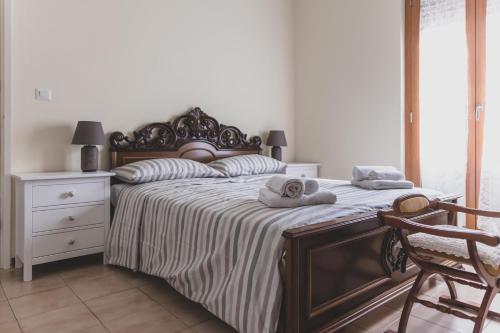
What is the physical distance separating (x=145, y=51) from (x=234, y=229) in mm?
2325

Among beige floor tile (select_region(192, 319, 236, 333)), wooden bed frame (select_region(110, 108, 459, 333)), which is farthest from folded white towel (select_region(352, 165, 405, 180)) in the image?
beige floor tile (select_region(192, 319, 236, 333))

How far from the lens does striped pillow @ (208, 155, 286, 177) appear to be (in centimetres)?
326

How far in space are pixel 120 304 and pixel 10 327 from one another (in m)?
0.52

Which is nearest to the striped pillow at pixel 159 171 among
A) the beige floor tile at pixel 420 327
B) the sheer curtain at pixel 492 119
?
the beige floor tile at pixel 420 327

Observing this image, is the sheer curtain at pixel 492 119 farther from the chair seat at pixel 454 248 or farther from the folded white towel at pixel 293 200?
the folded white towel at pixel 293 200

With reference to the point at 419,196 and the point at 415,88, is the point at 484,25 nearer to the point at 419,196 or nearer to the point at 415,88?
the point at 415,88

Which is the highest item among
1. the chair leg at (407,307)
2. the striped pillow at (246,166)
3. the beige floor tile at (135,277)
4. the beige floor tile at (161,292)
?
the striped pillow at (246,166)

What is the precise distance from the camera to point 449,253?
4.96 ft

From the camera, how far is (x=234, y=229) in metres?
1.60

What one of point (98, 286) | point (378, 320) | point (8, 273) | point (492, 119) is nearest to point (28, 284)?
point (8, 273)

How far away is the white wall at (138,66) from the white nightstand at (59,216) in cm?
44

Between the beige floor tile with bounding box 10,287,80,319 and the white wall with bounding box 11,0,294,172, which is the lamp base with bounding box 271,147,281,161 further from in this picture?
the beige floor tile with bounding box 10,287,80,319

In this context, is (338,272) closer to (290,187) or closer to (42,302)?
(290,187)

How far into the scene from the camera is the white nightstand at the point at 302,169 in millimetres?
3931
